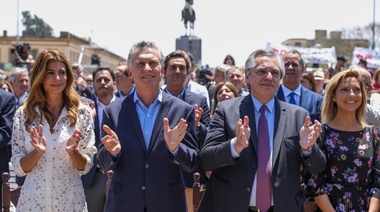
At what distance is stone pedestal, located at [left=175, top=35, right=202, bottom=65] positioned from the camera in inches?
1414

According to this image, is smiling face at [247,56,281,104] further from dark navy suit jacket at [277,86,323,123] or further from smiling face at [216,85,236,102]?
smiling face at [216,85,236,102]

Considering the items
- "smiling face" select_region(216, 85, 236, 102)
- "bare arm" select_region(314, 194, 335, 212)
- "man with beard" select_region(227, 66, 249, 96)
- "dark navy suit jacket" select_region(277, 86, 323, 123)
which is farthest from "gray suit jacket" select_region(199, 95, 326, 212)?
"man with beard" select_region(227, 66, 249, 96)

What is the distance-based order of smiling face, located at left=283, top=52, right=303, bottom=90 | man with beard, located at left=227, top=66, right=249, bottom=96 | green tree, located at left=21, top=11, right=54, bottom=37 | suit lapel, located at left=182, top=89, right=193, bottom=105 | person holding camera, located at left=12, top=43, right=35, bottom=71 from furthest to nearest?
green tree, located at left=21, top=11, right=54, bottom=37, person holding camera, located at left=12, top=43, right=35, bottom=71, man with beard, located at left=227, top=66, right=249, bottom=96, smiling face, located at left=283, top=52, right=303, bottom=90, suit lapel, located at left=182, top=89, right=193, bottom=105

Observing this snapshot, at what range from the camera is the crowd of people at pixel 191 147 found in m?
5.40

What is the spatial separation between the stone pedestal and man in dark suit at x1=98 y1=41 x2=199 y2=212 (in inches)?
1188

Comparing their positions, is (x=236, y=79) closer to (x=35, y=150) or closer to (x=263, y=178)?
(x=263, y=178)

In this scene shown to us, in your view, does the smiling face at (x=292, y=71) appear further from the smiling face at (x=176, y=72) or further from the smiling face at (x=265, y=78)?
the smiling face at (x=265, y=78)

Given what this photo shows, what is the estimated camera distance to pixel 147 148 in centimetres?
555

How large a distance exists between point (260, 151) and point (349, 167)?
940 mm

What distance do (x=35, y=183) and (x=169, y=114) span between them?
119 cm

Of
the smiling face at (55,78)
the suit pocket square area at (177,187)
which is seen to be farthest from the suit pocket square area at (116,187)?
the smiling face at (55,78)

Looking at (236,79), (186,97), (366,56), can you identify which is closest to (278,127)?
(186,97)

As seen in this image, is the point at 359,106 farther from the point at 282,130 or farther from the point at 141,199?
the point at 141,199

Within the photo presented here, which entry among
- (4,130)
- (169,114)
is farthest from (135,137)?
(4,130)
